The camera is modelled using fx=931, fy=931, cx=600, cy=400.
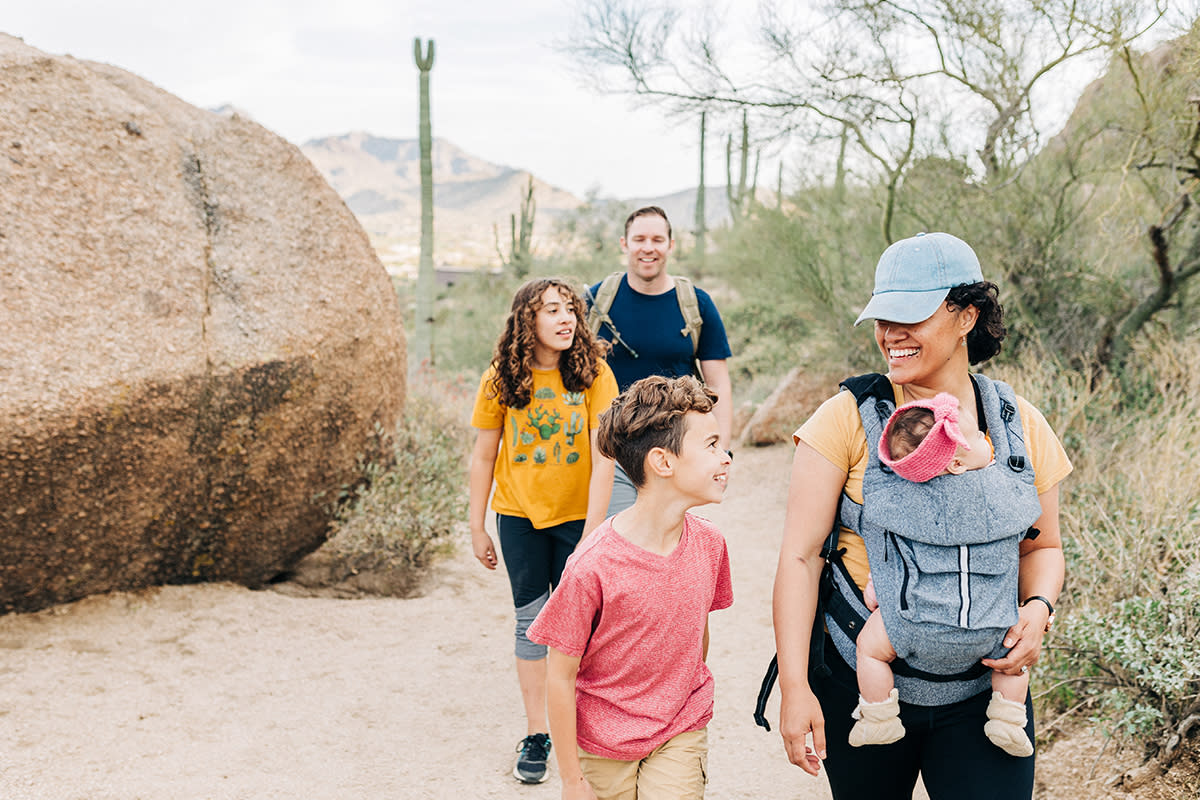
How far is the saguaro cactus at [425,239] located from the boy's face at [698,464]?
10546mm

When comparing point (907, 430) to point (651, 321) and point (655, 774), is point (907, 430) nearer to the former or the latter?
point (655, 774)

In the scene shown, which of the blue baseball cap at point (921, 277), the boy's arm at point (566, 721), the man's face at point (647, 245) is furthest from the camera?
the man's face at point (647, 245)

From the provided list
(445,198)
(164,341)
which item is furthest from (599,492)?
(445,198)

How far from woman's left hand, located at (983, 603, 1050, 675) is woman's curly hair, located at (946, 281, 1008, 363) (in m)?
0.51

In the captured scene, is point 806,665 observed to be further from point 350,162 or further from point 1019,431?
point 350,162

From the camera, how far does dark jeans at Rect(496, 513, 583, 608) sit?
3281 mm

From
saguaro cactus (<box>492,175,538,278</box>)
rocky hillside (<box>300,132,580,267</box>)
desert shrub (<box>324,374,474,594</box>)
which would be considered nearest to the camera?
desert shrub (<box>324,374,474,594</box>)

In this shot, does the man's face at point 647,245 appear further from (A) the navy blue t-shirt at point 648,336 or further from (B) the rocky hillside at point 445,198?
(B) the rocky hillside at point 445,198

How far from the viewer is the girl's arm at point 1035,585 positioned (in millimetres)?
1773

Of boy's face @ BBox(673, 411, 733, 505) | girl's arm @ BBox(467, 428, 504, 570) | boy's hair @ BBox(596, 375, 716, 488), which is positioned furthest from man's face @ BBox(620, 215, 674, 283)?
boy's face @ BBox(673, 411, 733, 505)

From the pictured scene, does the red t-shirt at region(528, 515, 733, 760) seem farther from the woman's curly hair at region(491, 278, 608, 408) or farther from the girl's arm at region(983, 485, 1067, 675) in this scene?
the woman's curly hair at region(491, 278, 608, 408)

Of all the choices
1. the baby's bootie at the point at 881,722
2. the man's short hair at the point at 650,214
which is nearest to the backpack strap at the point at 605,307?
the man's short hair at the point at 650,214

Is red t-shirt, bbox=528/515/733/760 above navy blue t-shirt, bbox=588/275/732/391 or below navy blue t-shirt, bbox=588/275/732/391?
below

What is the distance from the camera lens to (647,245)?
3699 mm
